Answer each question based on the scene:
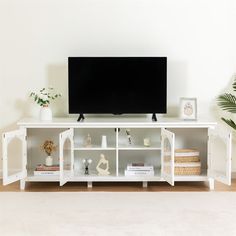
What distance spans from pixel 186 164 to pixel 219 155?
21.4 inches

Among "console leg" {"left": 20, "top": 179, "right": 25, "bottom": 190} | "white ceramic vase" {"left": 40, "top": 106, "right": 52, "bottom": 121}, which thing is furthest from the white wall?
"console leg" {"left": 20, "top": 179, "right": 25, "bottom": 190}

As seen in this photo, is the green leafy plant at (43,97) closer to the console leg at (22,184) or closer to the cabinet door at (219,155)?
the console leg at (22,184)

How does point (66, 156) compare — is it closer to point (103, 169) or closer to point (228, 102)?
point (103, 169)

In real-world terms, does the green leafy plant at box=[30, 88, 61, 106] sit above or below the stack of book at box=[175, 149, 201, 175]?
above

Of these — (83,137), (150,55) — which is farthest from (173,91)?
(83,137)

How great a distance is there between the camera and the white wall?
5.13 meters

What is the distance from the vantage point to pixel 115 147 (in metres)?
4.97

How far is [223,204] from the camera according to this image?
4266mm

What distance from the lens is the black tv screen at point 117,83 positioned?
195 inches

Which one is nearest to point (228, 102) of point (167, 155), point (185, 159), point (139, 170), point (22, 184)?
point (185, 159)

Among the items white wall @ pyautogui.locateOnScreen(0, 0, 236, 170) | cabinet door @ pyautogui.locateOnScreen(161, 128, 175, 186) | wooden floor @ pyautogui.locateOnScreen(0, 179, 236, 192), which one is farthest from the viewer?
white wall @ pyautogui.locateOnScreen(0, 0, 236, 170)

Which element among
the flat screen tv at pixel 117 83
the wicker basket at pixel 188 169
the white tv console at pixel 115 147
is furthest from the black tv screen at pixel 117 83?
the wicker basket at pixel 188 169

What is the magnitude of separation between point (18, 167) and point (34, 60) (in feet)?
3.59

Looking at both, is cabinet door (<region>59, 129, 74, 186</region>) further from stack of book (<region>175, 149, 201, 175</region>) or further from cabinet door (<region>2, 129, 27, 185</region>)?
stack of book (<region>175, 149, 201, 175</region>)
